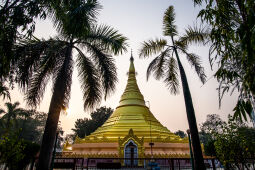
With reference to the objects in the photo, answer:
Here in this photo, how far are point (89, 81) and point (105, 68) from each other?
2.86 ft

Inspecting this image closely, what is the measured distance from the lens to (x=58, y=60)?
625cm

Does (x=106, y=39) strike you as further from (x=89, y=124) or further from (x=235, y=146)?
(x=89, y=124)

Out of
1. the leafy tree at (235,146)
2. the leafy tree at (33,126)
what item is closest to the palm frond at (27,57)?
the leafy tree at (235,146)

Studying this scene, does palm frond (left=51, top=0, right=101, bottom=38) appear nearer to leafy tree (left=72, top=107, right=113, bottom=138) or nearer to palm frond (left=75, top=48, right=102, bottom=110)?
palm frond (left=75, top=48, right=102, bottom=110)

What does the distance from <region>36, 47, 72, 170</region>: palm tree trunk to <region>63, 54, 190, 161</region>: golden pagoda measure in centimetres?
816

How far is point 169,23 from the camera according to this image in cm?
845

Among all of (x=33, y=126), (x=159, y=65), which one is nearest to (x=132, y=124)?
(x=159, y=65)

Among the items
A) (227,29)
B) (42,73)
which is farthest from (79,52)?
(227,29)

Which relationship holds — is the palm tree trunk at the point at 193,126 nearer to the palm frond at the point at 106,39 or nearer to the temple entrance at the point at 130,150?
the palm frond at the point at 106,39

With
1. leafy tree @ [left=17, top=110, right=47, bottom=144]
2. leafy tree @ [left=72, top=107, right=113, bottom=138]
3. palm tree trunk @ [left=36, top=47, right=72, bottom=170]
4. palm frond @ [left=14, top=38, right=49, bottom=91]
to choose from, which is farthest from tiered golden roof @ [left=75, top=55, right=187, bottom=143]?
leafy tree @ [left=17, top=110, right=47, bottom=144]

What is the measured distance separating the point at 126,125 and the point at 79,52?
440 inches

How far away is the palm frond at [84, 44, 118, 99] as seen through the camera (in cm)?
664

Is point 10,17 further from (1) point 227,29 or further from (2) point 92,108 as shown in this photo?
(1) point 227,29

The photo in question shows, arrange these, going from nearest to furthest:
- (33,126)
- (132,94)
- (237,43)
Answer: (237,43)
(132,94)
(33,126)
